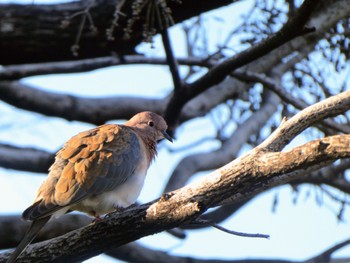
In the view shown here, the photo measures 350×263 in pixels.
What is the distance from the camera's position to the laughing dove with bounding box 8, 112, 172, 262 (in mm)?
5230

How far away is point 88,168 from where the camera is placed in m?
5.58

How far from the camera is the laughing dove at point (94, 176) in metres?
5.23

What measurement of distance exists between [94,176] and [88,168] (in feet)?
0.26

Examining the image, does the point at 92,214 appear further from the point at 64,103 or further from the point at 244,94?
the point at 244,94

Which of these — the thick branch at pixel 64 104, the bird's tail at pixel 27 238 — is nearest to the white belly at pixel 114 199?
the bird's tail at pixel 27 238

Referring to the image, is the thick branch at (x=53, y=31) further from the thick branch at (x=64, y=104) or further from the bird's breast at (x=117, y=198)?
the bird's breast at (x=117, y=198)

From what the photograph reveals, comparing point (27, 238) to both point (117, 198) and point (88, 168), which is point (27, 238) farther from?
point (117, 198)

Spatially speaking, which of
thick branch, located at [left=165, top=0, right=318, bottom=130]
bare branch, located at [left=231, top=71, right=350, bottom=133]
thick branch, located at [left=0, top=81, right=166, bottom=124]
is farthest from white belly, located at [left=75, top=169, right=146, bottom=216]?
thick branch, located at [left=0, top=81, right=166, bottom=124]

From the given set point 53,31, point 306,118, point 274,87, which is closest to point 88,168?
point 306,118

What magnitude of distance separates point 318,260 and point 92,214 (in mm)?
1748

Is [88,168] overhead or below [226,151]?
overhead

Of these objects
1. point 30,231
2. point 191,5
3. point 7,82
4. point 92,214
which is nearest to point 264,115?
point 191,5

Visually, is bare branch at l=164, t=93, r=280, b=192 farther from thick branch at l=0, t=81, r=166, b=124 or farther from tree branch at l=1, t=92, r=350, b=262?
tree branch at l=1, t=92, r=350, b=262

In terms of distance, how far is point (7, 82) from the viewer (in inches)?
312
